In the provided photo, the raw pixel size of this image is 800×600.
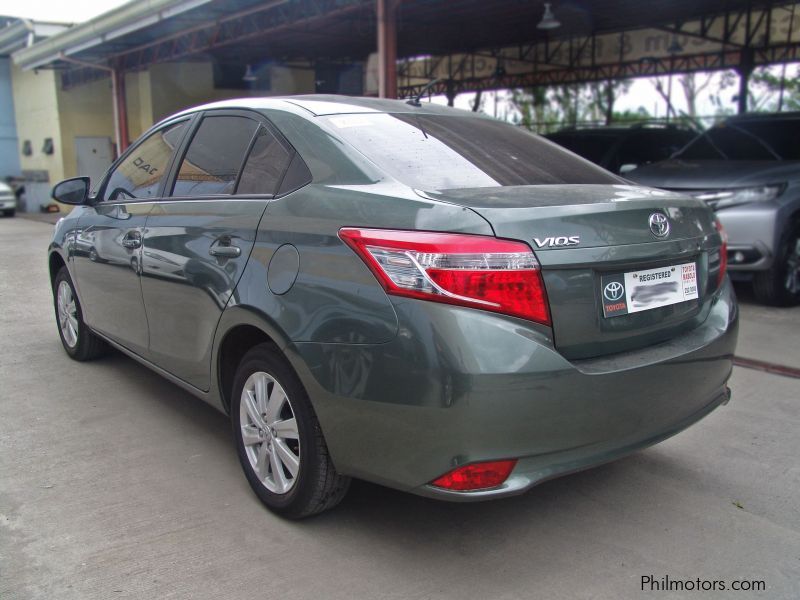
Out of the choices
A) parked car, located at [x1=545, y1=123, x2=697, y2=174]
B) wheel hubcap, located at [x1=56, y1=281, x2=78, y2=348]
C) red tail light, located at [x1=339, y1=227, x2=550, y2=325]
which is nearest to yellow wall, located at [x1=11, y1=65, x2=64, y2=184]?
parked car, located at [x1=545, y1=123, x2=697, y2=174]

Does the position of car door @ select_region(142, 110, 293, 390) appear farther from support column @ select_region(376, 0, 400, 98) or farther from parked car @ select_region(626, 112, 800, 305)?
support column @ select_region(376, 0, 400, 98)

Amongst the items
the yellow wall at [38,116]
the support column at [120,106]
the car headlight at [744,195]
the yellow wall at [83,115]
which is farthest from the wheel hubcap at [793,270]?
the yellow wall at [38,116]

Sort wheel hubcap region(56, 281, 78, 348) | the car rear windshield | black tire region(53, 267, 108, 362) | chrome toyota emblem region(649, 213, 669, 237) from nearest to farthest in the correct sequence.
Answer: chrome toyota emblem region(649, 213, 669, 237) < the car rear windshield < black tire region(53, 267, 108, 362) < wheel hubcap region(56, 281, 78, 348)

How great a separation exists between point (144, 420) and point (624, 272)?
2774 mm

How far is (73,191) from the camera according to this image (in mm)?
4543

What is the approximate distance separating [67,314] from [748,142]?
7.01m

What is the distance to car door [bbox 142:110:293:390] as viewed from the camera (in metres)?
3.02

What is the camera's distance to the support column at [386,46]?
9562 millimetres

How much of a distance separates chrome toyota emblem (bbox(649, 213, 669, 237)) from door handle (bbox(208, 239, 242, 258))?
161cm

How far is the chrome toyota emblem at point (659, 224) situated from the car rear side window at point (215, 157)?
1.74 m

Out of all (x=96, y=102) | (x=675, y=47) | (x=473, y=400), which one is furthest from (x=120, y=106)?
(x=473, y=400)

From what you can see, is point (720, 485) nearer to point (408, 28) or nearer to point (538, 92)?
point (408, 28)

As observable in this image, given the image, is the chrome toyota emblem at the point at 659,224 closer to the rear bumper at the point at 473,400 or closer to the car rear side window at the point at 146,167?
the rear bumper at the point at 473,400

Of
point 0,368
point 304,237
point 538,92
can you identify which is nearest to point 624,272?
point 304,237
